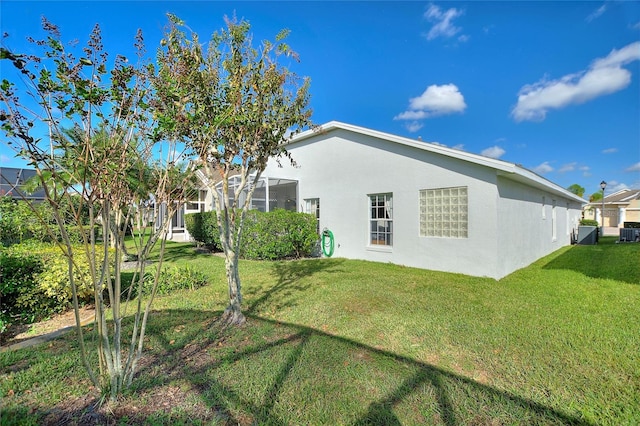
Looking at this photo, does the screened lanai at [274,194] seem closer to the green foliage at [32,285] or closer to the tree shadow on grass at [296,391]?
the green foliage at [32,285]

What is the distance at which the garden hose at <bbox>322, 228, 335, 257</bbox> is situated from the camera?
12.0 metres

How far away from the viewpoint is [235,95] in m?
4.12

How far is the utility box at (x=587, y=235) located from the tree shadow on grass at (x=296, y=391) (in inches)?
776

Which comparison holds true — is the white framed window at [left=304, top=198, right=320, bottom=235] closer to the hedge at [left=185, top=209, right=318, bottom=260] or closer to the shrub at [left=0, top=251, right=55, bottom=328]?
the hedge at [left=185, top=209, right=318, bottom=260]

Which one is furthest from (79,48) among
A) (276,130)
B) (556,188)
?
(556,188)

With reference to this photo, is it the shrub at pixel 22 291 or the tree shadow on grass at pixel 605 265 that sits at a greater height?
the shrub at pixel 22 291

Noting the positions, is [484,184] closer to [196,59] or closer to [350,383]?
[350,383]

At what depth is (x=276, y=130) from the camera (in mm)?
5105

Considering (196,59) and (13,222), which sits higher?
(196,59)

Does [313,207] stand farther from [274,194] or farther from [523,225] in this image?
[523,225]

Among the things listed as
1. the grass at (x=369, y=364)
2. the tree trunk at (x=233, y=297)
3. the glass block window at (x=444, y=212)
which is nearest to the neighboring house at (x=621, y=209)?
the glass block window at (x=444, y=212)

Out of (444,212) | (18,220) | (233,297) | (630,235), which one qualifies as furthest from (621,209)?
(18,220)

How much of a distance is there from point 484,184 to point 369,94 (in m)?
11.5

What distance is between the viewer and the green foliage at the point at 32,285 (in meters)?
4.99
